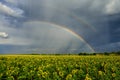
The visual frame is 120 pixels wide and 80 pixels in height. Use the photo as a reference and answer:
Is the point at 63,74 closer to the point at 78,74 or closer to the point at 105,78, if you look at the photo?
the point at 78,74

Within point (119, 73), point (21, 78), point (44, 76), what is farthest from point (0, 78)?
point (119, 73)

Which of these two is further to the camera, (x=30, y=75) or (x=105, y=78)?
(x=30, y=75)

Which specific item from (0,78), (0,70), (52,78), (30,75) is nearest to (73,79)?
(52,78)

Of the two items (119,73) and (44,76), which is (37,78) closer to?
(44,76)

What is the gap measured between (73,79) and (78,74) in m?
2.95

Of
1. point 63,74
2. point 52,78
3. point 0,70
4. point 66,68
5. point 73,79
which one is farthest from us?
point 66,68

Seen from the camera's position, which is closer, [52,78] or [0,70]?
[52,78]

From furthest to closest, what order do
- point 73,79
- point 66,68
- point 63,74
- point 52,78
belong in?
point 66,68
point 63,74
point 52,78
point 73,79

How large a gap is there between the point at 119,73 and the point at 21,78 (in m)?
10.1

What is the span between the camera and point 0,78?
2295 cm

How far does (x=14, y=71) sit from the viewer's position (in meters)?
25.9

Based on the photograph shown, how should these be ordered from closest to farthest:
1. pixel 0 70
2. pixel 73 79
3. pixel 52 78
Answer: pixel 73 79 < pixel 52 78 < pixel 0 70

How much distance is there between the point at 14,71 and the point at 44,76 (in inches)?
182

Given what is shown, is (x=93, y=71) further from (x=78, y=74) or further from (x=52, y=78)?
(x=52, y=78)
